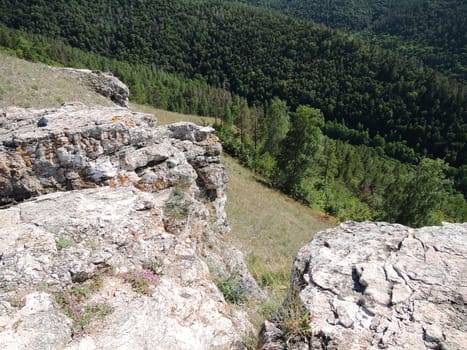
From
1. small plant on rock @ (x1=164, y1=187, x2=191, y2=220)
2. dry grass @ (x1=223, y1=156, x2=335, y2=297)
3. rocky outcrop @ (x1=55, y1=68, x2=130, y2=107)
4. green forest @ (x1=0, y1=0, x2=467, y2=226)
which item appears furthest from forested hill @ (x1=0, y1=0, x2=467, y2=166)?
small plant on rock @ (x1=164, y1=187, x2=191, y2=220)

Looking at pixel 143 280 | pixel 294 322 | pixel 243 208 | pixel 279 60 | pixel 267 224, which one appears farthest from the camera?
pixel 279 60

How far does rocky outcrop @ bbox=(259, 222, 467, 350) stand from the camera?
3.87 m

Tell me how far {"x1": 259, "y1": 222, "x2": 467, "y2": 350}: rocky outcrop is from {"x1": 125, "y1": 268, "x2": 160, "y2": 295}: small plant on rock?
87.7 inches

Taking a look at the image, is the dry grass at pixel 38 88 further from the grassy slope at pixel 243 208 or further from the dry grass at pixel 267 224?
the dry grass at pixel 267 224

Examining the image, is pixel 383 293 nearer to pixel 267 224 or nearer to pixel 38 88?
pixel 267 224

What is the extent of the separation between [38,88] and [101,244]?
22930 mm

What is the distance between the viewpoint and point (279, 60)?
157 m

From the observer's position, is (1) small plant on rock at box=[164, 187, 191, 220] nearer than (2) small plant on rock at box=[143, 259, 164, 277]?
No

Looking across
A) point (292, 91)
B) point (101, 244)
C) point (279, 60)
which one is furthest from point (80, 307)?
point (279, 60)

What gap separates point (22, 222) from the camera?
597cm

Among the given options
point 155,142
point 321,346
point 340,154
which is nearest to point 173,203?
point 155,142

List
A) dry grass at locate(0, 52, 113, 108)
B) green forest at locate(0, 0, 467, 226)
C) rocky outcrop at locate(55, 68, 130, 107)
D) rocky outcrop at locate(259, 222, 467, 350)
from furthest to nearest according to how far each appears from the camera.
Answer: green forest at locate(0, 0, 467, 226)
rocky outcrop at locate(55, 68, 130, 107)
dry grass at locate(0, 52, 113, 108)
rocky outcrop at locate(259, 222, 467, 350)

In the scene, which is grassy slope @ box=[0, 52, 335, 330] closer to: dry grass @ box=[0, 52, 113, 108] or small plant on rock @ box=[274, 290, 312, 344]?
dry grass @ box=[0, 52, 113, 108]

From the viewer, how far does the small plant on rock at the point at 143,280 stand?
5.13 metres
